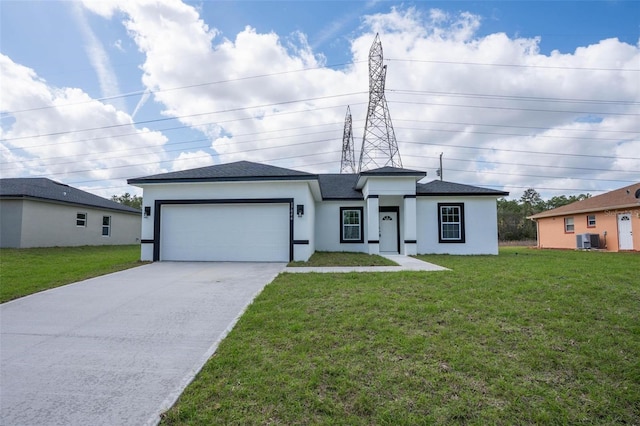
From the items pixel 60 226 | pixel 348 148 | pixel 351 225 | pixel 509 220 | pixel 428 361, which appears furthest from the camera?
pixel 509 220

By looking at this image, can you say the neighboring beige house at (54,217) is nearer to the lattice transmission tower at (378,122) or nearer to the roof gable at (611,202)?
the lattice transmission tower at (378,122)

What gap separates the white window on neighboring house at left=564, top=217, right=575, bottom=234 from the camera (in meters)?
21.1

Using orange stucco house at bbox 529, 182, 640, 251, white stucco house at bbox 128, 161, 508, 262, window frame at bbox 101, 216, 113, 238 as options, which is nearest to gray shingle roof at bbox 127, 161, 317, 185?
white stucco house at bbox 128, 161, 508, 262

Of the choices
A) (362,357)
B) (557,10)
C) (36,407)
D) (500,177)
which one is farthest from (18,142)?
(500,177)

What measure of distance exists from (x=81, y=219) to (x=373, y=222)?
1719 centimetres

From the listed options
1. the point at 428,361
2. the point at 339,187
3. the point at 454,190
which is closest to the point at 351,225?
the point at 339,187

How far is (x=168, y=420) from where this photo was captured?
2.54 meters

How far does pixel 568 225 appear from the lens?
21453mm

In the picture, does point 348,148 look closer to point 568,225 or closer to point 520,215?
point 568,225

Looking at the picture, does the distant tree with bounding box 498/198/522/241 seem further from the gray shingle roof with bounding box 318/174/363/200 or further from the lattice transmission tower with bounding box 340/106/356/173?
the gray shingle roof with bounding box 318/174/363/200

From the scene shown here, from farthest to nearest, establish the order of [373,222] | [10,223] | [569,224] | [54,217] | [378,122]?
[569,224], [378,122], [54,217], [10,223], [373,222]

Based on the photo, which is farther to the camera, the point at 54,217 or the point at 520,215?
the point at 520,215

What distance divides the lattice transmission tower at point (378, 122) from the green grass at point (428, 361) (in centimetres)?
1534

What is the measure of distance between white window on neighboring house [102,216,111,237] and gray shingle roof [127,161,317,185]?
1138 cm
